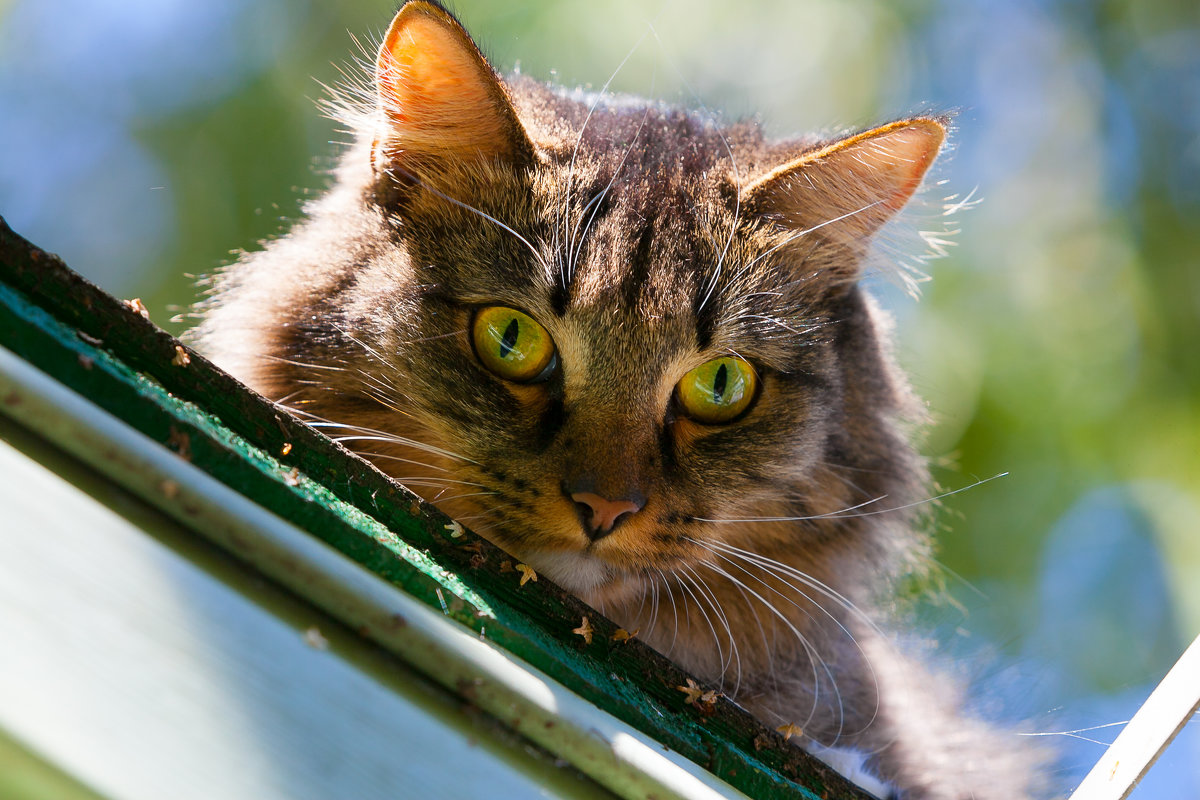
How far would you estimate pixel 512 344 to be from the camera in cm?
150

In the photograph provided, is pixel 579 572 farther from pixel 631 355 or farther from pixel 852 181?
pixel 852 181

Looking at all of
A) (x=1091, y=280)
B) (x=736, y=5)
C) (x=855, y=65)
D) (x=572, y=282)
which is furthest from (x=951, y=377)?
(x=572, y=282)

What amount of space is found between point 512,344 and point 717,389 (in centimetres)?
37

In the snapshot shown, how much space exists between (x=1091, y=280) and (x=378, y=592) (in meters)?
3.94

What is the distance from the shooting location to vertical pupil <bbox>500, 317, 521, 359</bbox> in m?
1.50

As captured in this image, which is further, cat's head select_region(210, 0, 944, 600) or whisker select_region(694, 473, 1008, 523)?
whisker select_region(694, 473, 1008, 523)

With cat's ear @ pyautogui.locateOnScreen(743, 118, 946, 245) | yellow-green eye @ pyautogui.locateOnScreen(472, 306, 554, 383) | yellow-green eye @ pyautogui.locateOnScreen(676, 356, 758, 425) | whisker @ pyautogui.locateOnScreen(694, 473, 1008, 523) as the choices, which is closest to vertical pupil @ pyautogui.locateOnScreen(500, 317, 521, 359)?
yellow-green eye @ pyautogui.locateOnScreen(472, 306, 554, 383)

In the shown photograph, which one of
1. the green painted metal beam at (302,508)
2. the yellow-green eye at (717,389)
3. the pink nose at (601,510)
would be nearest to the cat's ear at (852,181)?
the yellow-green eye at (717,389)

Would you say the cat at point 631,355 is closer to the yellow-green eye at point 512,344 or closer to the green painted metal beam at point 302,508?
the yellow-green eye at point 512,344

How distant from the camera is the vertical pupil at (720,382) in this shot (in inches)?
62.9

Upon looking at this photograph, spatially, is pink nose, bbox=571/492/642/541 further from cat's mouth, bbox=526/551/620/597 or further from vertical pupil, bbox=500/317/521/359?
vertical pupil, bbox=500/317/521/359

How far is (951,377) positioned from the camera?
3.77 m

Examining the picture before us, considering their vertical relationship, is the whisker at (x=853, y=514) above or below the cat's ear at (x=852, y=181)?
below

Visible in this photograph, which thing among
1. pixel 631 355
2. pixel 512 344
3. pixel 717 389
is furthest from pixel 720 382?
pixel 512 344
